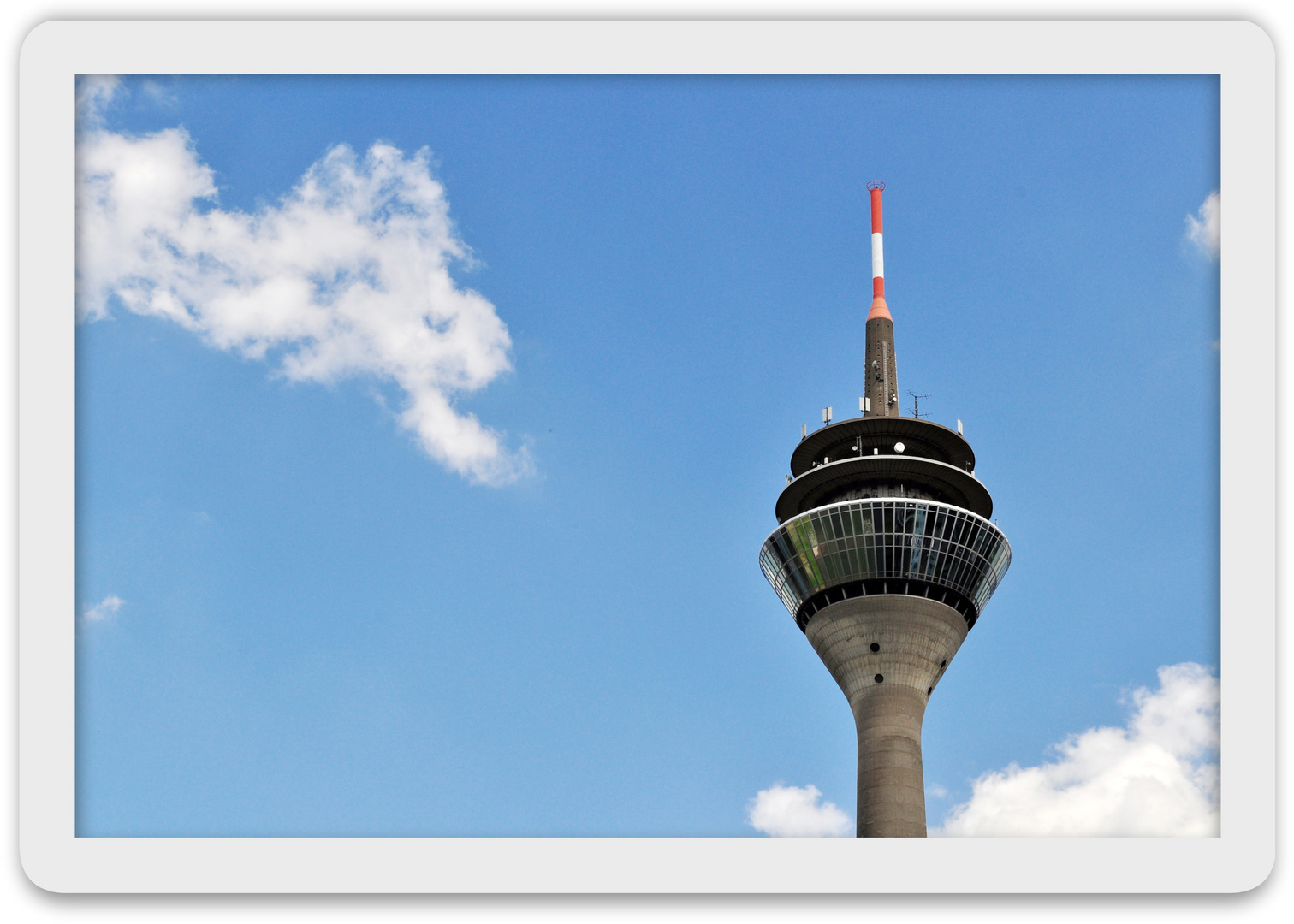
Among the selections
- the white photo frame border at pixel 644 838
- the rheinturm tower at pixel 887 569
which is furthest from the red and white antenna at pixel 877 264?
the white photo frame border at pixel 644 838

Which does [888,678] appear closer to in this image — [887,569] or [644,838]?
[887,569]

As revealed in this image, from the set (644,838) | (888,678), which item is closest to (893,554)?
(888,678)

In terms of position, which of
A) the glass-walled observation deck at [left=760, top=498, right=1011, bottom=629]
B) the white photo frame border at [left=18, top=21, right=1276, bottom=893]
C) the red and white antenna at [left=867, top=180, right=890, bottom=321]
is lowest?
the white photo frame border at [left=18, top=21, right=1276, bottom=893]

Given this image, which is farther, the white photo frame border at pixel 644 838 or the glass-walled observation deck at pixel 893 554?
the glass-walled observation deck at pixel 893 554

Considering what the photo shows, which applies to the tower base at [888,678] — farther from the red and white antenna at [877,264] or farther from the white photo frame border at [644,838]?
the white photo frame border at [644,838]

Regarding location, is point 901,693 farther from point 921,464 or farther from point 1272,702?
point 1272,702

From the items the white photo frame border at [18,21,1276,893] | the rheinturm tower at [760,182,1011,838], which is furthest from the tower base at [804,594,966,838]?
the white photo frame border at [18,21,1276,893]

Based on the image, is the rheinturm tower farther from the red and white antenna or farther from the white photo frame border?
the white photo frame border
